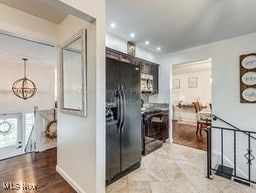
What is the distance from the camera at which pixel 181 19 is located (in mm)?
2613

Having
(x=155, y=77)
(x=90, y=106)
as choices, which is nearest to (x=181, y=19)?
(x=90, y=106)

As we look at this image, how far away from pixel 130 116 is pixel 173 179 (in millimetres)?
1217

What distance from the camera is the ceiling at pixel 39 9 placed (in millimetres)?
2078

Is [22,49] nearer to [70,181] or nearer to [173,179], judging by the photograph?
[70,181]

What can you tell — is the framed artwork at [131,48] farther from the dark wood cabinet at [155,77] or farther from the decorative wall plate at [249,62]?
the decorative wall plate at [249,62]

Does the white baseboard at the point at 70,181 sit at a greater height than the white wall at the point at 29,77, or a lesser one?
lesser

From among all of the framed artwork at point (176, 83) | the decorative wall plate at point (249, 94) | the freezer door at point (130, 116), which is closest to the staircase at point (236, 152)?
the decorative wall plate at point (249, 94)

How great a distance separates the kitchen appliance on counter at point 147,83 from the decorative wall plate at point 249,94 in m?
2.15

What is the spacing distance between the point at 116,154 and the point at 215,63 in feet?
9.90

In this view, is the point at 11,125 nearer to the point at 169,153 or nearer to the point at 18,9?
the point at 18,9

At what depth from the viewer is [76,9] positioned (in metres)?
1.67

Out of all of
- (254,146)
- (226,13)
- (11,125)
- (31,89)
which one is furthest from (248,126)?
(31,89)

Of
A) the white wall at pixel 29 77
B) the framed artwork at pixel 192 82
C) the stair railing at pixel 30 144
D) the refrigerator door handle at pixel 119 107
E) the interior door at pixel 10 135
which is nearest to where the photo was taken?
the refrigerator door handle at pixel 119 107

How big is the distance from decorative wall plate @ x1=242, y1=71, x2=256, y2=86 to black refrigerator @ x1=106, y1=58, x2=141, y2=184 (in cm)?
221
